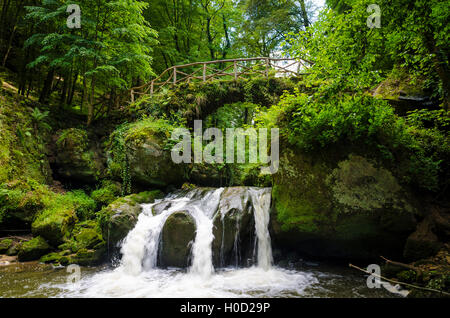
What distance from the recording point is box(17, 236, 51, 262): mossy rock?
18.7ft

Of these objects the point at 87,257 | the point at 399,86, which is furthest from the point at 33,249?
the point at 399,86

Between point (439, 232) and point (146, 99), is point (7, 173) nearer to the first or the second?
point (146, 99)

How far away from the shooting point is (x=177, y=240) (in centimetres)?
555

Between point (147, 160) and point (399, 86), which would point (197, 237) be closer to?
point (147, 160)

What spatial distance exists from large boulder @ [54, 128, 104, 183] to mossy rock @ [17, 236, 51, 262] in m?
3.24

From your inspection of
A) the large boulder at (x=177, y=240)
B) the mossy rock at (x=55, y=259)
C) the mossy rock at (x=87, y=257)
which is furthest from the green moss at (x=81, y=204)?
the large boulder at (x=177, y=240)

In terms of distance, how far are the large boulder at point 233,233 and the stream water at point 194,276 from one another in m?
0.14

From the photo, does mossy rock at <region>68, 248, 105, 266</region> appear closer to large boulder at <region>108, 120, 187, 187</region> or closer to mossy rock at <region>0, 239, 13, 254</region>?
mossy rock at <region>0, 239, 13, 254</region>

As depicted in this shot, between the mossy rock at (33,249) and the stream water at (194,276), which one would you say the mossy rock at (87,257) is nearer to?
the stream water at (194,276)

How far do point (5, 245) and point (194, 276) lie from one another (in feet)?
17.0

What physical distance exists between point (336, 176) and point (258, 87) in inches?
260

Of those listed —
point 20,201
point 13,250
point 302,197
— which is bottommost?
point 13,250

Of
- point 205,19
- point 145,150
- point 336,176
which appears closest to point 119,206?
point 145,150

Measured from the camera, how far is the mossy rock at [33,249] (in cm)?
571
